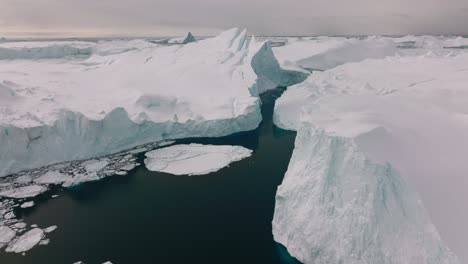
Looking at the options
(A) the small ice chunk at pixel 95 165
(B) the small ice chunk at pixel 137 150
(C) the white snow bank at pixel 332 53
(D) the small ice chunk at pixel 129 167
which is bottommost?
(B) the small ice chunk at pixel 137 150

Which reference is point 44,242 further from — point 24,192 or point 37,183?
point 37,183

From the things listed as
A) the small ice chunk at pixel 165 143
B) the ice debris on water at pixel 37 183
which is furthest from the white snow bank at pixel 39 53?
the ice debris on water at pixel 37 183

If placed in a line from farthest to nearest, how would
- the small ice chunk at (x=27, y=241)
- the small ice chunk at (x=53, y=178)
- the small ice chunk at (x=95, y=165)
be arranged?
the small ice chunk at (x=95, y=165)
the small ice chunk at (x=53, y=178)
the small ice chunk at (x=27, y=241)

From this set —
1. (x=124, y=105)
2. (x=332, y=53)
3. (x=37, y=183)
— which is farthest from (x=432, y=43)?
(x=37, y=183)

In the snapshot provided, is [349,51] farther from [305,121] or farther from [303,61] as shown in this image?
[305,121]

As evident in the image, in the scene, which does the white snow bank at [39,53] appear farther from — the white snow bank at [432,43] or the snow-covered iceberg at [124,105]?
the white snow bank at [432,43]

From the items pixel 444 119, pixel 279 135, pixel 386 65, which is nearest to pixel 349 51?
pixel 386 65

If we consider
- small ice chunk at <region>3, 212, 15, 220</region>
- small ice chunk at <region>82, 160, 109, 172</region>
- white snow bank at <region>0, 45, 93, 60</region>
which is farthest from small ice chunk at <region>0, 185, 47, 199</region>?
white snow bank at <region>0, 45, 93, 60</region>
